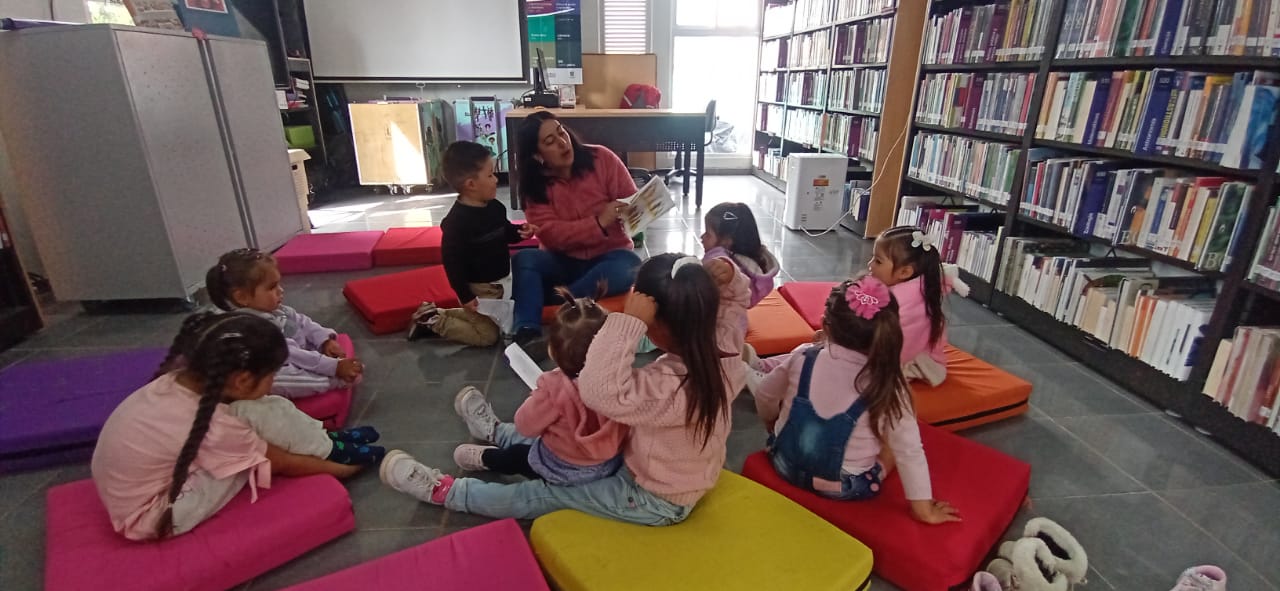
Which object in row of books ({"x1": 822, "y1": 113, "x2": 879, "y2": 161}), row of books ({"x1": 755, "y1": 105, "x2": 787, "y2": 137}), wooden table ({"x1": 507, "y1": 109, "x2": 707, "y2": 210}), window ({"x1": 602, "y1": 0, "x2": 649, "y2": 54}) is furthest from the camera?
window ({"x1": 602, "y1": 0, "x2": 649, "y2": 54})

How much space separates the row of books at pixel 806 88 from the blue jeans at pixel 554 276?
360 centimetres

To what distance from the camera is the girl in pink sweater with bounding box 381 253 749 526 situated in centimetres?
126

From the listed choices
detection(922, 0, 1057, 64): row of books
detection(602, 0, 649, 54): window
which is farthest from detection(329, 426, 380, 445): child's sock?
detection(602, 0, 649, 54): window

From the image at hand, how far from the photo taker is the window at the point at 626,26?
23.4 feet

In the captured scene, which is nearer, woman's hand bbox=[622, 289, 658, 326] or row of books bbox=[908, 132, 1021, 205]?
woman's hand bbox=[622, 289, 658, 326]

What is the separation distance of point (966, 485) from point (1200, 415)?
1.17 m

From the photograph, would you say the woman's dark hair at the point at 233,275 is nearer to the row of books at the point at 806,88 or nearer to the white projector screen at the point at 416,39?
the row of books at the point at 806,88

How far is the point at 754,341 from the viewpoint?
8.20 feet

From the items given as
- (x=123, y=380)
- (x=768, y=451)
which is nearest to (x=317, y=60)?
(x=123, y=380)

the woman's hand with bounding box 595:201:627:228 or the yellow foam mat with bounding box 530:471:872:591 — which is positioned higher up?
the woman's hand with bounding box 595:201:627:228

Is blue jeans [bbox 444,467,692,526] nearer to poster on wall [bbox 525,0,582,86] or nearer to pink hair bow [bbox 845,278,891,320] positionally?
pink hair bow [bbox 845,278,891,320]

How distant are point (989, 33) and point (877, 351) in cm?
263

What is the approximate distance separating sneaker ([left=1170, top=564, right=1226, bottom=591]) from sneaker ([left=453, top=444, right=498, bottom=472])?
5.57 feet

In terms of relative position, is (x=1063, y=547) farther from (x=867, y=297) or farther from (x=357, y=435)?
(x=357, y=435)
